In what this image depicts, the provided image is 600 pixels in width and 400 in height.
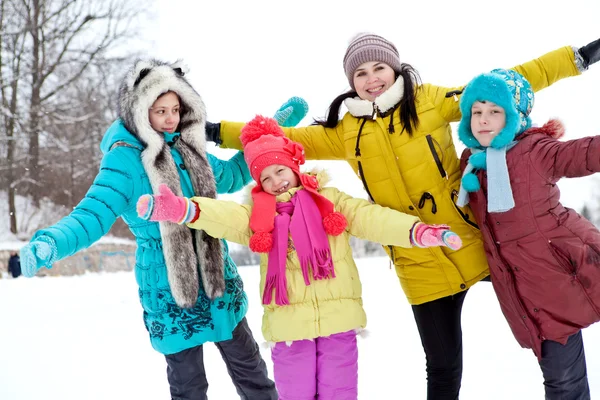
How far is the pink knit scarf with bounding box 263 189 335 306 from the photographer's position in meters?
2.30

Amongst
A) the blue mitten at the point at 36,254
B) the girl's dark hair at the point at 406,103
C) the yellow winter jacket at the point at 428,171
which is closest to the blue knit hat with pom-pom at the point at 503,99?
the yellow winter jacket at the point at 428,171

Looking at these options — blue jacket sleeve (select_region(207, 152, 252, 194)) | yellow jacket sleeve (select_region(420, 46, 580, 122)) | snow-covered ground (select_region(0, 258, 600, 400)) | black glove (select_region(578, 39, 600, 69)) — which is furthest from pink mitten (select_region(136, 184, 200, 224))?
black glove (select_region(578, 39, 600, 69))

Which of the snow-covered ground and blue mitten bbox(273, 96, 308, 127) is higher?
blue mitten bbox(273, 96, 308, 127)

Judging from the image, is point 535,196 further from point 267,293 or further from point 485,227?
point 267,293

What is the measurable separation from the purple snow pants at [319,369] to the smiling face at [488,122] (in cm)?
106

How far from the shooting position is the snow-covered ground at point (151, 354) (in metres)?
3.60

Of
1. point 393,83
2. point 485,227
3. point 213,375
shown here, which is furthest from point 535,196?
point 213,375

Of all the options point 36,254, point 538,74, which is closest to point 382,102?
point 538,74

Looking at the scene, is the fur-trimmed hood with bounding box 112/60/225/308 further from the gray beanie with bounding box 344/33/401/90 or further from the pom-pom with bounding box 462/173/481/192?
the pom-pom with bounding box 462/173/481/192

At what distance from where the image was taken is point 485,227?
2.33 m

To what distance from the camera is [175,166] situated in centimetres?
249

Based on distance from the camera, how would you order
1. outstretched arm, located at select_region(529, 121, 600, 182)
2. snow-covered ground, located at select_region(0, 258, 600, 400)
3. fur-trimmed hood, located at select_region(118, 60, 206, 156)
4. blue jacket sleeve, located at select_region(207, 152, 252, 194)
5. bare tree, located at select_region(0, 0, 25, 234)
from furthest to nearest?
bare tree, located at select_region(0, 0, 25, 234) < snow-covered ground, located at select_region(0, 258, 600, 400) < blue jacket sleeve, located at select_region(207, 152, 252, 194) < fur-trimmed hood, located at select_region(118, 60, 206, 156) < outstretched arm, located at select_region(529, 121, 600, 182)

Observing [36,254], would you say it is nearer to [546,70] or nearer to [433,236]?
[433,236]

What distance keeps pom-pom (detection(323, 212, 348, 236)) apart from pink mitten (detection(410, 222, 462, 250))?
1.00 ft
